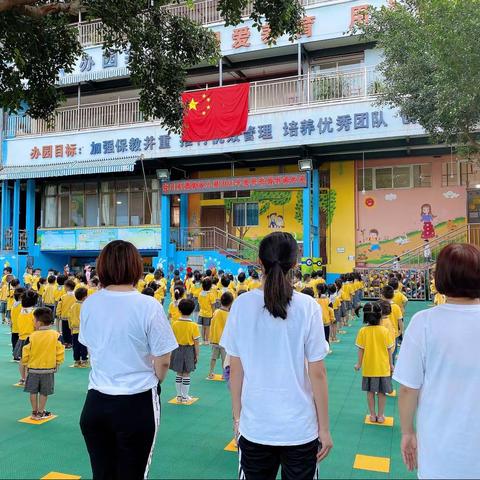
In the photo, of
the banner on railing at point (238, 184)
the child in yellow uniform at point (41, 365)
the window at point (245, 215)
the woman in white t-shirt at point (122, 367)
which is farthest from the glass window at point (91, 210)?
the woman in white t-shirt at point (122, 367)

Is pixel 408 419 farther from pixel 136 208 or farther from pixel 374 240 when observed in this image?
pixel 136 208

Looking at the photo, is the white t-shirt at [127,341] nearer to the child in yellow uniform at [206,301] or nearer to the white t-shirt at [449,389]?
the white t-shirt at [449,389]

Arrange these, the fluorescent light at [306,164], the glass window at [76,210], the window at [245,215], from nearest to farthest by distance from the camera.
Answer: the fluorescent light at [306,164], the window at [245,215], the glass window at [76,210]

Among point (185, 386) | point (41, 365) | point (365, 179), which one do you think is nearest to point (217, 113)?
point (365, 179)

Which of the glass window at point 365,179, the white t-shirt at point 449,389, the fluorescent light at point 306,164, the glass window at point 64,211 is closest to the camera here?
the white t-shirt at point 449,389

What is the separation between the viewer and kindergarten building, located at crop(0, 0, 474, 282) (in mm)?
15492

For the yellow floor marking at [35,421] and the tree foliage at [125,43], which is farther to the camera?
the tree foliage at [125,43]

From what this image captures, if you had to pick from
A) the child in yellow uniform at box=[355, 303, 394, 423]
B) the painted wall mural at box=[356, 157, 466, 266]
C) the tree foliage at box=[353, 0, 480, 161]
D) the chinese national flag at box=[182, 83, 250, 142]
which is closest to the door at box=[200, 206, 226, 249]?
the chinese national flag at box=[182, 83, 250, 142]

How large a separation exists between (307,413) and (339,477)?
6.52ft

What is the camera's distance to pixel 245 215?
19.1 m

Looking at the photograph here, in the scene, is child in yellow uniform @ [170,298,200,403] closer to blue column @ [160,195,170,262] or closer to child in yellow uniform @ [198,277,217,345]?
child in yellow uniform @ [198,277,217,345]

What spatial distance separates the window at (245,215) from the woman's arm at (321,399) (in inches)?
669

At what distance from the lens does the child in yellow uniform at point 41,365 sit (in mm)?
4766

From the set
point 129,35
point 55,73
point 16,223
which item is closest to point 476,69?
point 129,35
